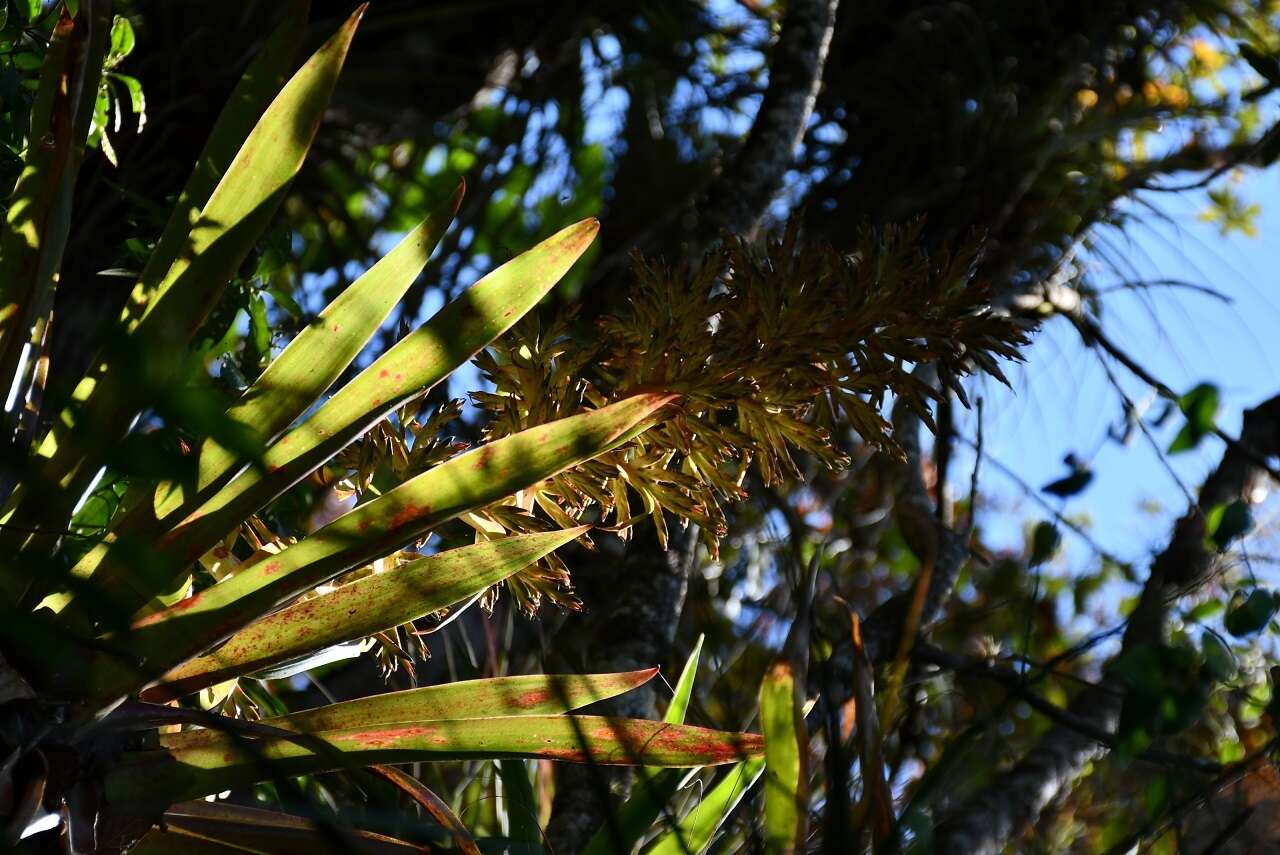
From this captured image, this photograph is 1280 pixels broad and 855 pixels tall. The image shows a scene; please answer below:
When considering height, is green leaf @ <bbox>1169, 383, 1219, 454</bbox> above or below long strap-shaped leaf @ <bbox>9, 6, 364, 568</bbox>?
below

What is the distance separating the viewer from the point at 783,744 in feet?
3.11

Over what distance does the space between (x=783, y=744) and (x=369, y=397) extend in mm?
468

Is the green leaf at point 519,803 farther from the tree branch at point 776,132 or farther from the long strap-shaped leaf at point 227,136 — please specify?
the tree branch at point 776,132

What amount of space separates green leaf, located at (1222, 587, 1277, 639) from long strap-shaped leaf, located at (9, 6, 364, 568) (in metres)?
1.02

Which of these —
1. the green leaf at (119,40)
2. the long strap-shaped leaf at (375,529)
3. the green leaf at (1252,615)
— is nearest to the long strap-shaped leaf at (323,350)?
the long strap-shaped leaf at (375,529)

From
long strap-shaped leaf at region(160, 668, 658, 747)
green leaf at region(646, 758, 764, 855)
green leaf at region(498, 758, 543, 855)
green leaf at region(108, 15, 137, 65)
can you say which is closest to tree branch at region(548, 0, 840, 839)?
green leaf at region(498, 758, 543, 855)

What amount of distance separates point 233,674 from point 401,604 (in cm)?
14

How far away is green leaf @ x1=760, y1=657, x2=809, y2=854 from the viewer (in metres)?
0.92

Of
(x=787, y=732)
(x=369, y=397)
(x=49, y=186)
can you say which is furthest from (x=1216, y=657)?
(x=49, y=186)

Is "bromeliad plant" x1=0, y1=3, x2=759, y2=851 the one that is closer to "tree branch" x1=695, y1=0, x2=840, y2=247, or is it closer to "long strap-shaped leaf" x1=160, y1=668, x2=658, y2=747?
"long strap-shaped leaf" x1=160, y1=668, x2=658, y2=747

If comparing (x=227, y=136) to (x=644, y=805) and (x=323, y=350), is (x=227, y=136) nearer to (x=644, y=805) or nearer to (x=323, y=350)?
(x=323, y=350)

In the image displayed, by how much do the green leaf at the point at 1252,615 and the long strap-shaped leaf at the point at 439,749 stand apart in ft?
1.72

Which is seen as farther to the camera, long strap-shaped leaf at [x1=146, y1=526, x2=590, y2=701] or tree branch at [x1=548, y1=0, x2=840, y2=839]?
tree branch at [x1=548, y1=0, x2=840, y2=839]

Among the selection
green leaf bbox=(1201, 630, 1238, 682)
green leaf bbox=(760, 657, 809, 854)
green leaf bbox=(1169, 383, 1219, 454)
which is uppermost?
green leaf bbox=(1169, 383, 1219, 454)
